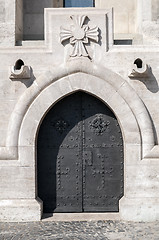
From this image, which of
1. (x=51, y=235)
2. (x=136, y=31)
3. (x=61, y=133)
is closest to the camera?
(x=51, y=235)

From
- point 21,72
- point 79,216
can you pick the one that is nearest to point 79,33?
point 21,72

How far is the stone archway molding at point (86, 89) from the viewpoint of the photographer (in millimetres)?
6305

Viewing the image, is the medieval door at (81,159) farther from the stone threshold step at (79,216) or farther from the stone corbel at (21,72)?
the stone corbel at (21,72)

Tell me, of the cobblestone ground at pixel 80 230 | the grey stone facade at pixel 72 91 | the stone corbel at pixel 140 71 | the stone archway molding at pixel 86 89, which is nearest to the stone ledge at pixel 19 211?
the grey stone facade at pixel 72 91

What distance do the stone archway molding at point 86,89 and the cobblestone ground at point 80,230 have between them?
1.35m

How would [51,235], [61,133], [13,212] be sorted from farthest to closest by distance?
[61,133] → [13,212] → [51,235]

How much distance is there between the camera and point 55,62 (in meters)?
6.39

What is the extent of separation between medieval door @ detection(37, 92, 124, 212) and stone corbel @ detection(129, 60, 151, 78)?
35.8 inches

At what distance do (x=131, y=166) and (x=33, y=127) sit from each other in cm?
213

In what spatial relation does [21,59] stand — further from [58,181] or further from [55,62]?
[58,181]

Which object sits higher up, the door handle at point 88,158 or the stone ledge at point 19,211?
the door handle at point 88,158

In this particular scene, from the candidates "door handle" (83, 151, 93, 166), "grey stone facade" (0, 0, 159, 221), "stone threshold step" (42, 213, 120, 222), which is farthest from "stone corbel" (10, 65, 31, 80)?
"stone threshold step" (42, 213, 120, 222)

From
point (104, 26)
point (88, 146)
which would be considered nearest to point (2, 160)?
point (88, 146)

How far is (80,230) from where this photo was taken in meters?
5.82
